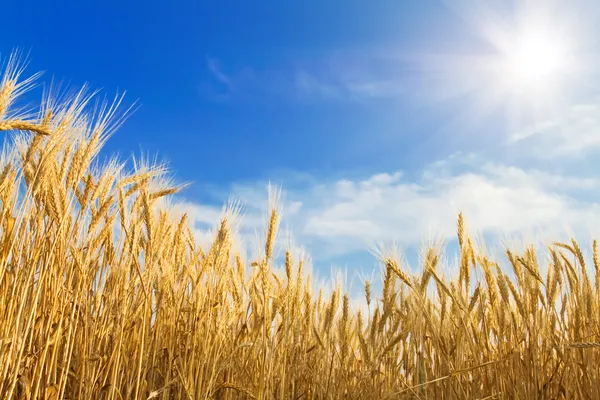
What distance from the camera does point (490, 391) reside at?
321cm

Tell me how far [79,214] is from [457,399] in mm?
2368

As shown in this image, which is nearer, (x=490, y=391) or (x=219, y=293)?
(x=490, y=391)

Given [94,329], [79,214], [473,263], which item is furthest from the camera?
[473,263]

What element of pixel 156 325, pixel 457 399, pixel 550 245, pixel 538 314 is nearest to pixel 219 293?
pixel 156 325

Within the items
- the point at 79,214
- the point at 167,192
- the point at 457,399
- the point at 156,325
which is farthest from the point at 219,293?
the point at 457,399

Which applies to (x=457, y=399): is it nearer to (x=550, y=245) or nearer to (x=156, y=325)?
(x=550, y=245)

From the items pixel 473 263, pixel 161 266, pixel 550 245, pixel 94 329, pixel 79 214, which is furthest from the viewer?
pixel 550 245

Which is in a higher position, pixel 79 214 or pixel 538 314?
pixel 79 214

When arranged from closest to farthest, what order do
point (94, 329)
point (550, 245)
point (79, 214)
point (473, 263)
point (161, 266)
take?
point (79, 214) < point (94, 329) < point (161, 266) < point (473, 263) < point (550, 245)

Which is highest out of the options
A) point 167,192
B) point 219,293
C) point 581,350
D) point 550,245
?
point 167,192

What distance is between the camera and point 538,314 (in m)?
3.05

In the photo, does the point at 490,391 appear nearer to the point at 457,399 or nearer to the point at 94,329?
the point at 457,399

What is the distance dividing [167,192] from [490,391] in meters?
2.33

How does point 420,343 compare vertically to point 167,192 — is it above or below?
below
